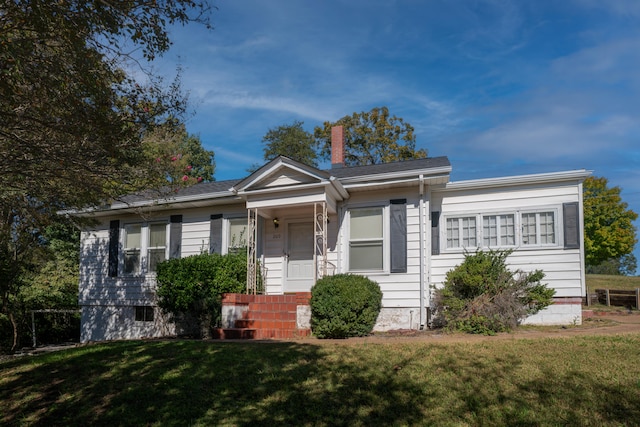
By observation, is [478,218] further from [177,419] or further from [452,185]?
[177,419]

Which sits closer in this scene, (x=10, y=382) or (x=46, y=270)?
(x=10, y=382)

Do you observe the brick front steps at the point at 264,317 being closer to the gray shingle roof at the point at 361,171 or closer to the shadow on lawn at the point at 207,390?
the shadow on lawn at the point at 207,390

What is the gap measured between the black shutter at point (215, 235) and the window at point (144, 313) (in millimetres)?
2621

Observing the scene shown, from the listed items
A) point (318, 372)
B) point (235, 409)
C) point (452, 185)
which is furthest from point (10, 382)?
point (452, 185)

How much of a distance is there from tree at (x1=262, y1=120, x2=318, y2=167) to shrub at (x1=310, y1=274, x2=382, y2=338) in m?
19.5

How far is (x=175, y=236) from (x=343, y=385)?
9116mm

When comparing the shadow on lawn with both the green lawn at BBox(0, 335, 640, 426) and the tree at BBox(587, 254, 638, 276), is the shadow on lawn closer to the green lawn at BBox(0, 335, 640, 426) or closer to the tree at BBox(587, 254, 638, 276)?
the green lawn at BBox(0, 335, 640, 426)

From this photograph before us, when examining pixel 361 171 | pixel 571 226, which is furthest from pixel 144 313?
pixel 571 226

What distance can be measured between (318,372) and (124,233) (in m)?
9.97

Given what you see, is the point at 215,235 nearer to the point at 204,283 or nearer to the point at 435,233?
the point at 204,283

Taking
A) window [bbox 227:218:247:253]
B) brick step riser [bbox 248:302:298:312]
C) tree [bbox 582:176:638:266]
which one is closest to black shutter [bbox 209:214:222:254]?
window [bbox 227:218:247:253]

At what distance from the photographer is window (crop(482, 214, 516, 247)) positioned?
11859mm

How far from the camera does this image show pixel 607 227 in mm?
32594

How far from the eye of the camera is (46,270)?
63.2 ft
